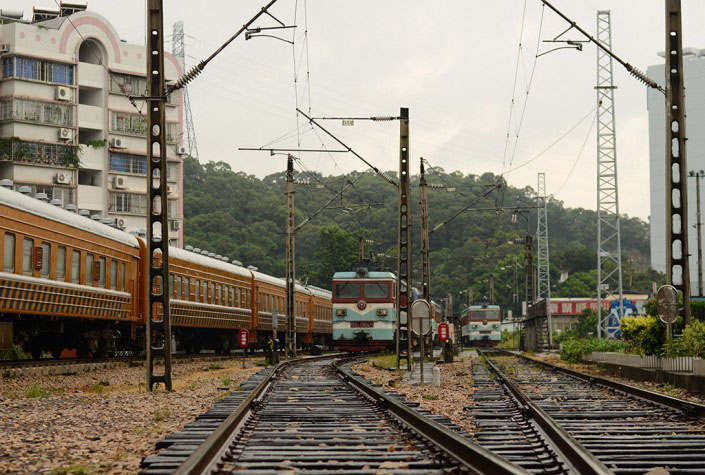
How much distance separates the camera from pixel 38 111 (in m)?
70.8

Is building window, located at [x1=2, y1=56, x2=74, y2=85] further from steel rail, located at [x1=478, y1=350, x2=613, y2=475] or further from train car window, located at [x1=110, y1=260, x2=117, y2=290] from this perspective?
steel rail, located at [x1=478, y1=350, x2=613, y2=475]

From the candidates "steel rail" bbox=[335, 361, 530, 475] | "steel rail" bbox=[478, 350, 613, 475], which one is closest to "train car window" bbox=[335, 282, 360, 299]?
"steel rail" bbox=[335, 361, 530, 475]

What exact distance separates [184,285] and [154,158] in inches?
530

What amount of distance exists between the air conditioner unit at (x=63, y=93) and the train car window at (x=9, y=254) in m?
53.6

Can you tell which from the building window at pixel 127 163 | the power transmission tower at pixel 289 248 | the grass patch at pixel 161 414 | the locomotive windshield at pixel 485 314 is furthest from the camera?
the locomotive windshield at pixel 485 314

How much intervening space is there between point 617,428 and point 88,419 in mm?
5983

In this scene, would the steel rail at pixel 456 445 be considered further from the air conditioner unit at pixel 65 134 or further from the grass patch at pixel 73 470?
the air conditioner unit at pixel 65 134

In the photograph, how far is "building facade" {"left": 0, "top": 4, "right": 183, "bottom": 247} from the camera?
6956 centimetres

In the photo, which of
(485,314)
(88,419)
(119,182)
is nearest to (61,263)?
(88,419)

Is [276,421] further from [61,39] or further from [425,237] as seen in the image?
[61,39]

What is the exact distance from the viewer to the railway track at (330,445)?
7.33 meters

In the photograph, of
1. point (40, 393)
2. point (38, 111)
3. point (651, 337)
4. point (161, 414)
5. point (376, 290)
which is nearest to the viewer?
point (161, 414)

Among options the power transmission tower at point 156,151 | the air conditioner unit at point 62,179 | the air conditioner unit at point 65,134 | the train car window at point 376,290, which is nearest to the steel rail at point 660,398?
the power transmission tower at point 156,151

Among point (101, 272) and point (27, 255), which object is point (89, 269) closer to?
point (101, 272)
